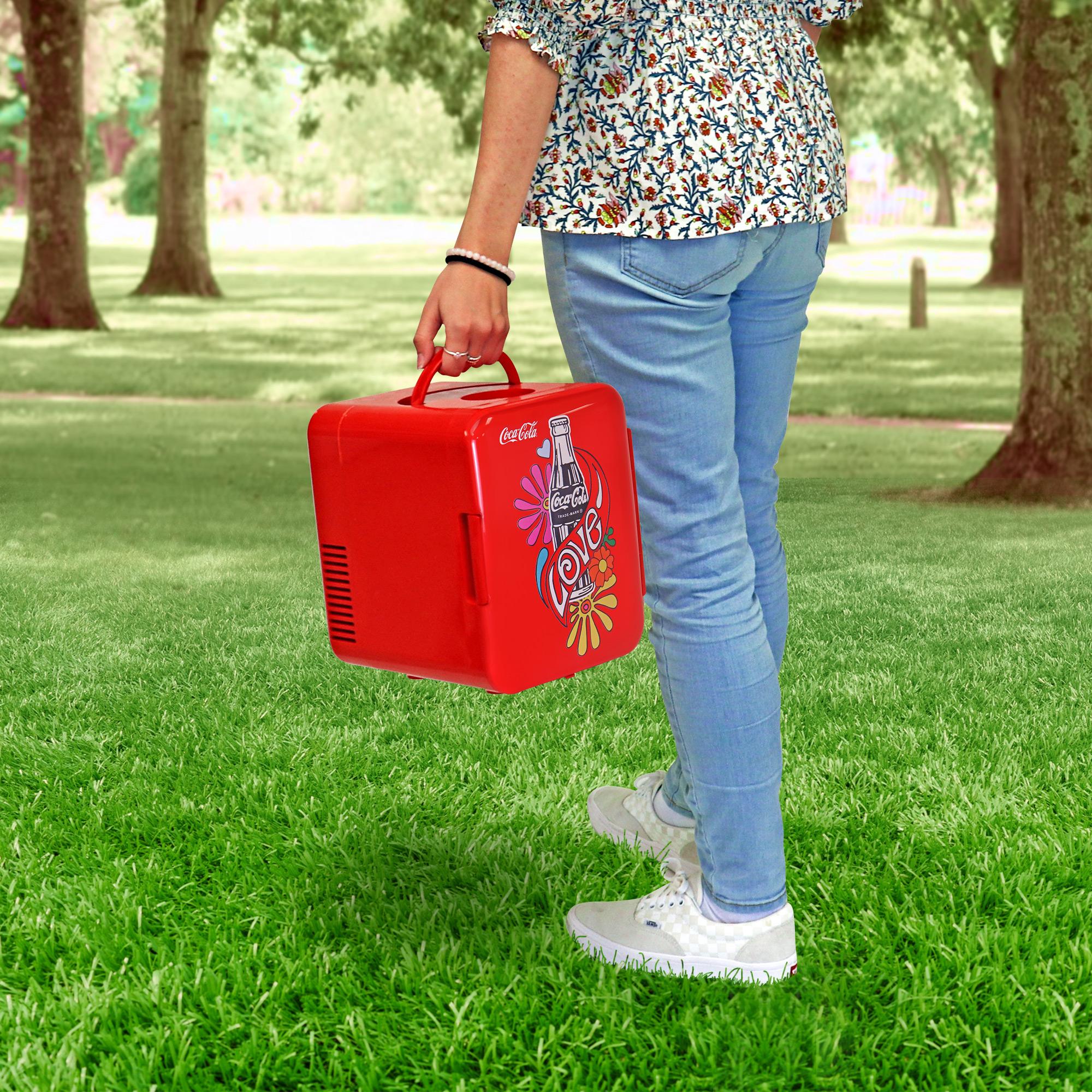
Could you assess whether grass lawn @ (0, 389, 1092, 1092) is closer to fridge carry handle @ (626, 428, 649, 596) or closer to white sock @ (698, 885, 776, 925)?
white sock @ (698, 885, 776, 925)

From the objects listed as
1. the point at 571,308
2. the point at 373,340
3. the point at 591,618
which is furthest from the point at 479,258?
the point at 373,340

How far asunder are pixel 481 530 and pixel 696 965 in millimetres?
818

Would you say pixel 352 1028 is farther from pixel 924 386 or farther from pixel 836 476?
pixel 924 386

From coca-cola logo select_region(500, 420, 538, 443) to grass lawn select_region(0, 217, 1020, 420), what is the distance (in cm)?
1289

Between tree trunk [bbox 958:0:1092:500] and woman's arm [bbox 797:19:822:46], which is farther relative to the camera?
tree trunk [bbox 958:0:1092:500]

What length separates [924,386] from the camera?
56.4 ft

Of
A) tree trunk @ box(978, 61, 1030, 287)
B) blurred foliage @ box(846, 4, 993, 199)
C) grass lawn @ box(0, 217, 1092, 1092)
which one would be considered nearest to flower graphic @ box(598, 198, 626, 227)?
grass lawn @ box(0, 217, 1092, 1092)

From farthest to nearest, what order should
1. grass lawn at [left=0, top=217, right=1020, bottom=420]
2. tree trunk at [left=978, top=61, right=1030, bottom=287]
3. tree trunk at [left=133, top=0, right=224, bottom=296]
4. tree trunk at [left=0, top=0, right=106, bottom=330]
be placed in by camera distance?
tree trunk at [left=978, top=61, right=1030, bottom=287] < tree trunk at [left=133, top=0, right=224, bottom=296] < tree trunk at [left=0, top=0, right=106, bottom=330] < grass lawn at [left=0, top=217, right=1020, bottom=420]

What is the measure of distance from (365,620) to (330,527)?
0.17 meters

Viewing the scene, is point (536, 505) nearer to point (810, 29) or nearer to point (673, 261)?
point (673, 261)

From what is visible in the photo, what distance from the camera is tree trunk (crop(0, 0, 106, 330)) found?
20.6m

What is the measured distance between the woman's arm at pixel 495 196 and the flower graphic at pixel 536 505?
20 cm

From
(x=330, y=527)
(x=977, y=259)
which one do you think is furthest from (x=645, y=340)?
(x=977, y=259)

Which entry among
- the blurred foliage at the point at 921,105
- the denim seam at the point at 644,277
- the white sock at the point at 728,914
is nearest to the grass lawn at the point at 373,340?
the blurred foliage at the point at 921,105
